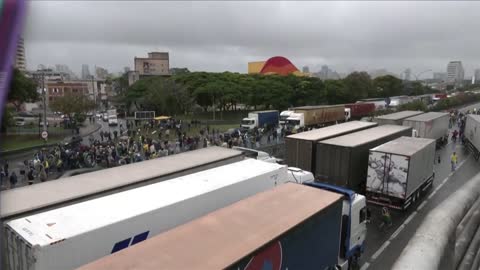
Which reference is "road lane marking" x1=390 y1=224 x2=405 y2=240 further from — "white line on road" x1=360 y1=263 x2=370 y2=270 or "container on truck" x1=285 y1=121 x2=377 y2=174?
"container on truck" x1=285 y1=121 x2=377 y2=174

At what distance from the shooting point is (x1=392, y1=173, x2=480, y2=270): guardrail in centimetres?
356

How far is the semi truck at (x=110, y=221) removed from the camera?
17.6ft

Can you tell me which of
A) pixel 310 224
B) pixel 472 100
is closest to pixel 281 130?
pixel 310 224

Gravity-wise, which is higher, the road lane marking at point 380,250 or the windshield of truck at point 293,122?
the windshield of truck at point 293,122

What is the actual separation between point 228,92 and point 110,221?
48304 millimetres

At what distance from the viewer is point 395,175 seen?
46.5 ft

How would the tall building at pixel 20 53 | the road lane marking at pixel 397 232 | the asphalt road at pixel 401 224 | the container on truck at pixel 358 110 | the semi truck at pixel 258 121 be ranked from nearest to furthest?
1. the tall building at pixel 20 53
2. the asphalt road at pixel 401 224
3. the road lane marking at pixel 397 232
4. the semi truck at pixel 258 121
5. the container on truck at pixel 358 110

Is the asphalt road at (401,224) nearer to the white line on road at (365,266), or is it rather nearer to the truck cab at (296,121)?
A: the white line on road at (365,266)

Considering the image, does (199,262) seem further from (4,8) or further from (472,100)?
(472,100)

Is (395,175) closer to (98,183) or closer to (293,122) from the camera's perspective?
(98,183)

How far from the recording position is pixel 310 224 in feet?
21.6

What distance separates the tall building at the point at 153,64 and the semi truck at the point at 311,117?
88694mm

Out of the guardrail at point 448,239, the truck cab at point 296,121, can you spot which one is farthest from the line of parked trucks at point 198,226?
the truck cab at point 296,121

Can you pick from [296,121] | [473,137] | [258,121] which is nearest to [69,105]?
[258,121]
